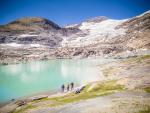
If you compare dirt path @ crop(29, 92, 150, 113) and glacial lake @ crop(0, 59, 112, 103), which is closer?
dirt path @ crop(29, 92, 150, 113)

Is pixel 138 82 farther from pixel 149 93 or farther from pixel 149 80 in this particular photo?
pixel 149 93

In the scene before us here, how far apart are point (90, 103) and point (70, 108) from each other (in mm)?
3872

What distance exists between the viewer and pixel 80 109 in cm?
3631

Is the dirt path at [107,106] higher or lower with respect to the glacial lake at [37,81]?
higher

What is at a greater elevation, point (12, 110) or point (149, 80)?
point (149, 80)

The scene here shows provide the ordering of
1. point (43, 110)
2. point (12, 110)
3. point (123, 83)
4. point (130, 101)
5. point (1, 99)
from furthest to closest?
1. point (1, 99)
2. point (123, 83)
3. point (12, 110)
4. point (43, 110)
5. point (130, 101)

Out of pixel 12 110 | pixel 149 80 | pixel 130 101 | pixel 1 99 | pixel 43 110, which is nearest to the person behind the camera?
pixel 130 101

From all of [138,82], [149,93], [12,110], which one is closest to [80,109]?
[149,93]

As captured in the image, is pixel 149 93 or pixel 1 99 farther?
pixel 1 99

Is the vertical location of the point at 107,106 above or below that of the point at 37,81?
above

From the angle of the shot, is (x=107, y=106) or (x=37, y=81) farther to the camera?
(x=37, y=81)

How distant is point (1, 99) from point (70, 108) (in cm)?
3740

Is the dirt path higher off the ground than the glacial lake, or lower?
higher

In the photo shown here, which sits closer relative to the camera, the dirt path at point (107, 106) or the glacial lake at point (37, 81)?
the dirt path at point (107, 106)
